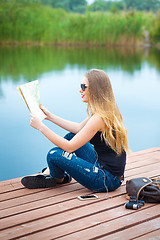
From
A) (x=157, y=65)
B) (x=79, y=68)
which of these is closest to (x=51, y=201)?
(x=79, y=68)

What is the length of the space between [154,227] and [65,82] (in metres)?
8.78

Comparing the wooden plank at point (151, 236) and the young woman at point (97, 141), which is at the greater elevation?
the young woman at point (97, 141)

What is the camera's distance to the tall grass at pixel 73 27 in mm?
17062

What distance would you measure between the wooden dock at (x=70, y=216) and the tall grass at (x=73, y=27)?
49.5 feet

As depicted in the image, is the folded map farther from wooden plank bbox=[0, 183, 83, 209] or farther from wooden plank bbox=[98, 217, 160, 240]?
wooden plank bbox=[98, 217, 160, 240]

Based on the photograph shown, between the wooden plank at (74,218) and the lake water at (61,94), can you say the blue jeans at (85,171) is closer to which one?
the wooden plank at (74,218)

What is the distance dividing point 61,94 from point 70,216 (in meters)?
7.00

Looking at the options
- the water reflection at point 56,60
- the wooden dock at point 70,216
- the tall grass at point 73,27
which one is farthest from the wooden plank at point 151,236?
the tall grass at point 73,27

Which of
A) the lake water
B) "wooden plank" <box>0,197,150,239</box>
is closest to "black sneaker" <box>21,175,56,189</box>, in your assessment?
"wooden plank" <box>0,197,150,239</box>

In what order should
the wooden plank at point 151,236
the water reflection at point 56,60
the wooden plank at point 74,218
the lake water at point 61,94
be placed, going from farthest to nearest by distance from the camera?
1. the water reflection at point 56,60
2. the lake water at point 61,94
3. the wooden plank at point 74,218
4. the wooden plank at point 151,236

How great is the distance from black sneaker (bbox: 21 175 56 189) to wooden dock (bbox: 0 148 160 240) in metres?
0.04

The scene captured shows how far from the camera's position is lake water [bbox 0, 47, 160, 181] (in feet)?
16.1

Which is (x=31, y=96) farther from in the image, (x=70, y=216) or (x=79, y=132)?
(x=70, y=216)

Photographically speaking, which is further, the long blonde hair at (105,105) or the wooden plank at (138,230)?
the long blonde hair at (105,105)
